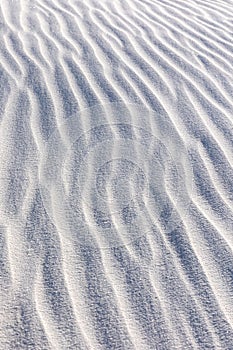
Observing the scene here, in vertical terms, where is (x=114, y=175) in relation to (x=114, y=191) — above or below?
above

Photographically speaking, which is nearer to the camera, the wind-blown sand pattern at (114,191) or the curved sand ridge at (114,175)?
the wind-blown sand pattern at (114,191)

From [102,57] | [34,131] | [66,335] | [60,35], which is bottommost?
[66,335]

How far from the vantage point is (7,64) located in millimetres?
3713

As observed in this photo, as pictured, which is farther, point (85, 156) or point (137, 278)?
point (85, 156)

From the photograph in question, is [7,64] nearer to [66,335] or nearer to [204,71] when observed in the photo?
[204,71]

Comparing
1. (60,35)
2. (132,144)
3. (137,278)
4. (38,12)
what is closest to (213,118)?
(132,144)

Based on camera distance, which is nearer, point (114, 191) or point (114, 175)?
point (114, 191)

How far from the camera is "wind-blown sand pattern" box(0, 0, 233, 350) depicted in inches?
80.7

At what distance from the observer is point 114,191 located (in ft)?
8.75

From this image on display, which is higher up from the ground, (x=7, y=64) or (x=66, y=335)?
(x=7, y=64)

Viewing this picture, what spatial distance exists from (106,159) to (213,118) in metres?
0.88

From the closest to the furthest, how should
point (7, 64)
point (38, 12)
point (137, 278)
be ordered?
point (137, 278) → point (7, 64) → point (38, 12)

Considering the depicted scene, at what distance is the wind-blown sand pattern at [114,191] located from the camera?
6.72 ft

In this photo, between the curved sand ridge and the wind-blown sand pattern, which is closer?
the wind-blown sand pattern
